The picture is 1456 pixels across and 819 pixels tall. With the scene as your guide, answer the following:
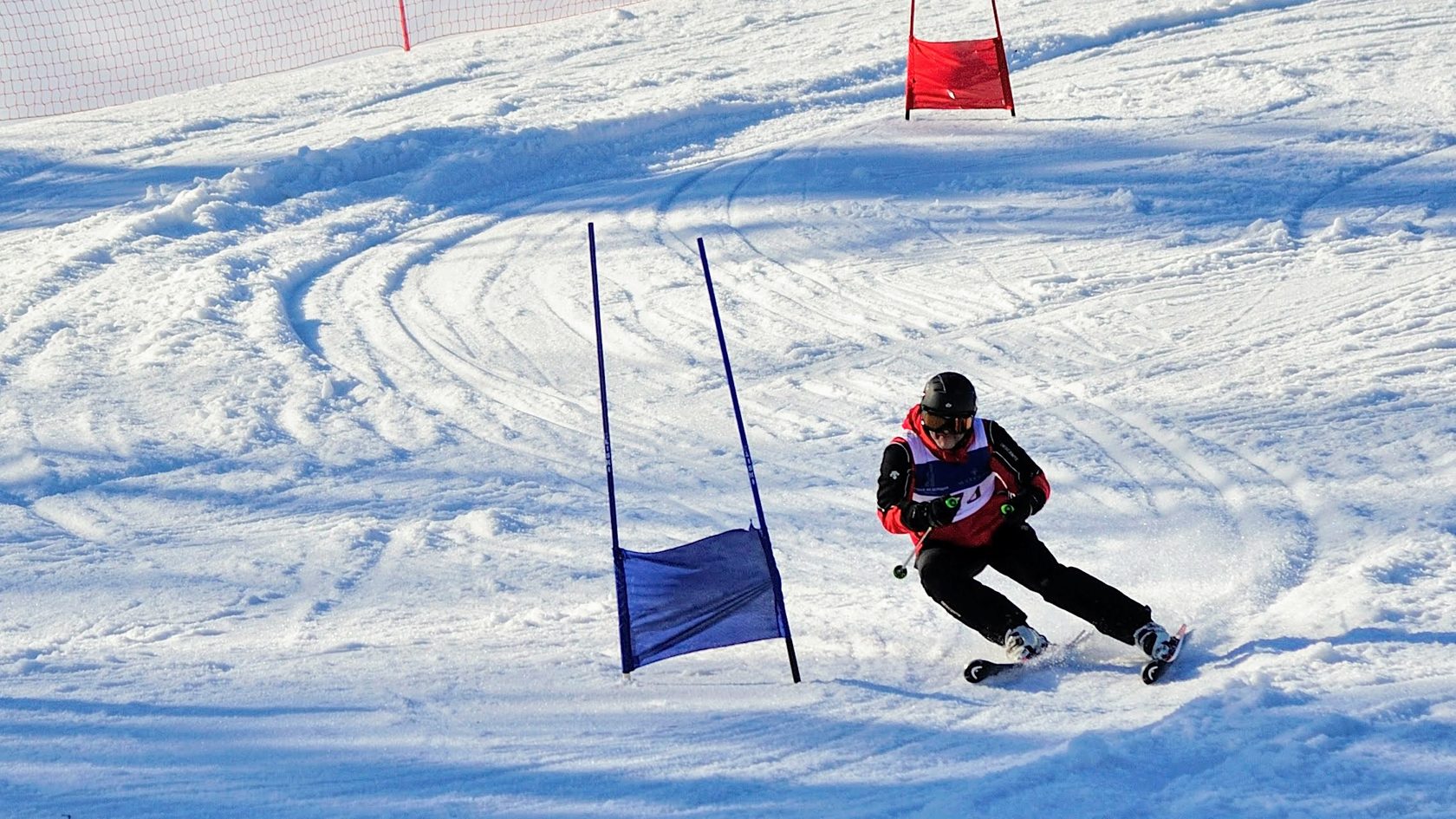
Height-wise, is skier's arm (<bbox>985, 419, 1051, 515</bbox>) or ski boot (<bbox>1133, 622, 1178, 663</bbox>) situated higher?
skier's arm (<bbox>985, 419, 1051, 515</bbox>)

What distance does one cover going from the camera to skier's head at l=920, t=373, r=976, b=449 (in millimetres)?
4836

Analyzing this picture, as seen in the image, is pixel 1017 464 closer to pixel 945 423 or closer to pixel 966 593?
pixel 945 423

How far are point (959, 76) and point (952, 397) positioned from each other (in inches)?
340

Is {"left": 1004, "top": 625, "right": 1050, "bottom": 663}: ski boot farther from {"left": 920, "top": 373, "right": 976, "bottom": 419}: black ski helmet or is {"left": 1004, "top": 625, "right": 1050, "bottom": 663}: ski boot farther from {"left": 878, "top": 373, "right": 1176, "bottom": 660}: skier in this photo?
{"left": 920, "top": 373, "right": 976, "bottom": 419}: black ski helmet

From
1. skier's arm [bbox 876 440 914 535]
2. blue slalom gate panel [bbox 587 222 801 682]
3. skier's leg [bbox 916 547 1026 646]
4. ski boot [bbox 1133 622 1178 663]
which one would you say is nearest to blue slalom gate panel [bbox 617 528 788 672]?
blue slalom gate panel [bbox 587 222 801 682]

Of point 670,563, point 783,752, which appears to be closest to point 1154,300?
point 670,563

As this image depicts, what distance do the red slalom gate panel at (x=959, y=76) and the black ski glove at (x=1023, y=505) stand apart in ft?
27.2

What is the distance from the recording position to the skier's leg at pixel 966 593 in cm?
486

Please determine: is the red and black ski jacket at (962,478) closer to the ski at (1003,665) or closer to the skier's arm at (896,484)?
the skier's arm at (896,484)

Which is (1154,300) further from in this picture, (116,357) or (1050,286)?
(116,357)

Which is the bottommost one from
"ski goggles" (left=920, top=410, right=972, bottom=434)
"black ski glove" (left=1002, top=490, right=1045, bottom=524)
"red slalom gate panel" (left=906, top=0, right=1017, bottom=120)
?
"black ski glove" (left=1002, top=490, right=1045, bottom=524)

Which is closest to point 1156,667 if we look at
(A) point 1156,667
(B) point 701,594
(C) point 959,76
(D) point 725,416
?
(A) point 1156,667

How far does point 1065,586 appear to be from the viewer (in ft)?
16.1

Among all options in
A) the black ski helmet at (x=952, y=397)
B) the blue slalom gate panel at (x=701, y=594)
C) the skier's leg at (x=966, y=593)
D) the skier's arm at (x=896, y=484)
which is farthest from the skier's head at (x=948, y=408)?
the blue slalom gate panel at (x=701, y=594)
